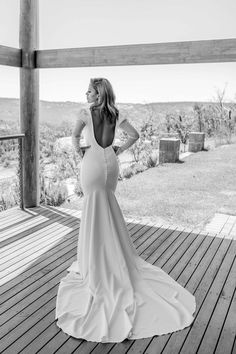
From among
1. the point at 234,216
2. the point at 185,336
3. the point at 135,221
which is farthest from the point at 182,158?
the point at 185,336

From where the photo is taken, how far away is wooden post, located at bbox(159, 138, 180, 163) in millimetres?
5586

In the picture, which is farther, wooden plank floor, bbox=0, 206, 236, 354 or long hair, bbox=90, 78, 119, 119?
long hair, bbox=90, 78, 119, 119

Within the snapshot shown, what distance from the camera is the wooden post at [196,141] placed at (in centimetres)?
550

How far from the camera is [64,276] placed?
114 inches

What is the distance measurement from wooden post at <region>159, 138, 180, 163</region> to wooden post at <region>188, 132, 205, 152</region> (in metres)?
0.21

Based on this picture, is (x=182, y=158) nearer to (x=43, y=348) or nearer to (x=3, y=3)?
(x=3, y=3)

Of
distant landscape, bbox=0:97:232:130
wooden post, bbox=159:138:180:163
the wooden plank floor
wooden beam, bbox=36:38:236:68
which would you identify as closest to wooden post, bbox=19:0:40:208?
wooden beam, bbox=36:38:236:68

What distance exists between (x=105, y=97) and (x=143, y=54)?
1.43m

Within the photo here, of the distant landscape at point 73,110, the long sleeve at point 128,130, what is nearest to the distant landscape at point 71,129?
the distant landscape at point 73,110

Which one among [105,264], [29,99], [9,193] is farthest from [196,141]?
[105,264]

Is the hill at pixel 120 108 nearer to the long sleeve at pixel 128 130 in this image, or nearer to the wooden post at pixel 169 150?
the wooden post at pixel 169 150

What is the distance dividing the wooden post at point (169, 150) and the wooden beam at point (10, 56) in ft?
8.01

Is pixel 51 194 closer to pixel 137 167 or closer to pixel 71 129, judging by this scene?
pixel 71 129

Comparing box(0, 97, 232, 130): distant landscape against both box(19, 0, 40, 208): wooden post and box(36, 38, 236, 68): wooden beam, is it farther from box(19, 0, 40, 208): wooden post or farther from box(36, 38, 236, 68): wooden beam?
box(36, 38, 236, 68): wooden beam
